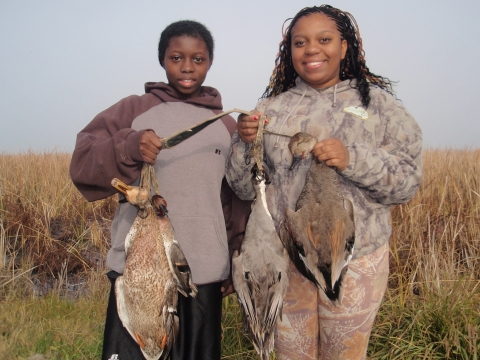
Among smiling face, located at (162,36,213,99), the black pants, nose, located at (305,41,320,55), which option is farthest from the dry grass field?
smiling face, located at (162,36,213,99)

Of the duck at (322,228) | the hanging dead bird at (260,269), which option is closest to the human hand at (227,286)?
the hanging dead bird at (260,269)

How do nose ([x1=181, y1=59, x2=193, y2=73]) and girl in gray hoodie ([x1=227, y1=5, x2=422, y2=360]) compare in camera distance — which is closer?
girl in gray hoodie ([x1=227, y1=5, x2=422, y2=360])

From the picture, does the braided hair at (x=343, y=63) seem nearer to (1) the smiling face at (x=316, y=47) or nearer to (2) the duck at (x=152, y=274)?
(1) the smiling face at (x=316, y=47)

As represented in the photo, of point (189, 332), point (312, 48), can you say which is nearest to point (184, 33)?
point (312, 48)

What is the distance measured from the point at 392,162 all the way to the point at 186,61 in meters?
1.51

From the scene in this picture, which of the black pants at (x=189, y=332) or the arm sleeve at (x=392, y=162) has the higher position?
the arm sleeve at (x=392, y=162)

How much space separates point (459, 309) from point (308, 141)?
264 cm

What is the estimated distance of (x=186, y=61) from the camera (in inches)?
113

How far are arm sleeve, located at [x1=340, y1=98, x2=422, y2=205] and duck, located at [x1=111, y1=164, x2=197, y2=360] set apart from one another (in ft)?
3.41

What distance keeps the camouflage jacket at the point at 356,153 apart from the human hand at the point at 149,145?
56 centimetres

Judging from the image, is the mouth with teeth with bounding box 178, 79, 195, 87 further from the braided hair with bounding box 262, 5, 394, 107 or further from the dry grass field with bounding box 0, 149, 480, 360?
the dry grass field with bounding box 0, 149, 480, 360

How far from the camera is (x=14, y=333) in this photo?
4.44 m

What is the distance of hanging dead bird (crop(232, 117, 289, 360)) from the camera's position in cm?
231

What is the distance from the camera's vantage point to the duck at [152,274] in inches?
87.1
